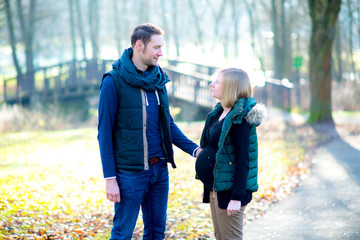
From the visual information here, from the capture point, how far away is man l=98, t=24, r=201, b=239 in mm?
3182

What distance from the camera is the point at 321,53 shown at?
13508 millimetres

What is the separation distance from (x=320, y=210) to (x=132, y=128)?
382cm

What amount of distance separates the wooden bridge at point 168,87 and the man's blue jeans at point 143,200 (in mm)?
13673

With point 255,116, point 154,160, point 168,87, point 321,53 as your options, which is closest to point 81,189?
point 154,160

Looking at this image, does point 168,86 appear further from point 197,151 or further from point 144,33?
point 144,33

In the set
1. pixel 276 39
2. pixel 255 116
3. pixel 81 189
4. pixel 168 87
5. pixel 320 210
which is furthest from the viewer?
pixel 276 39

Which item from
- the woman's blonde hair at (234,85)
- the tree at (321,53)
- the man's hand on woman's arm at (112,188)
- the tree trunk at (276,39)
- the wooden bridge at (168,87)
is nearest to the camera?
the man's hand on woman's arm at (112,188)

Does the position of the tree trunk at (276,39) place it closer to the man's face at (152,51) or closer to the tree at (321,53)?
the tree at (321,53)

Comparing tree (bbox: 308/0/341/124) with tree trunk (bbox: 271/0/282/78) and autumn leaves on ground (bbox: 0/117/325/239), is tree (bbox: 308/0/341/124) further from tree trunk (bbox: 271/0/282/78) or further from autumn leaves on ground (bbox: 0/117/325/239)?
tree trunk (bbox: 271/0/282/78)

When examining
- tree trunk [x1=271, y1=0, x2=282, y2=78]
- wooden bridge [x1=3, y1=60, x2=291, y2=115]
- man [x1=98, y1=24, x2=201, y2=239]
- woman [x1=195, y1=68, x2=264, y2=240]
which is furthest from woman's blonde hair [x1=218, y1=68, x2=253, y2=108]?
tree trunk [x1=271, y1=0, x2=282, y2=78]

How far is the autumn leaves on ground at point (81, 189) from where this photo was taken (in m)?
5.11

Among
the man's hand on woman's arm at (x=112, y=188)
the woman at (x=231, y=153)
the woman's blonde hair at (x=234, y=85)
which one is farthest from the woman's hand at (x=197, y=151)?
the man's hand on woman's arm at (x=112, y=188)

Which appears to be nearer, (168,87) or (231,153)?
(231,153)

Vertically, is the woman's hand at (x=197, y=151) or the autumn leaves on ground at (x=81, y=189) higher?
the woman's hand at (x=197, y=151)
